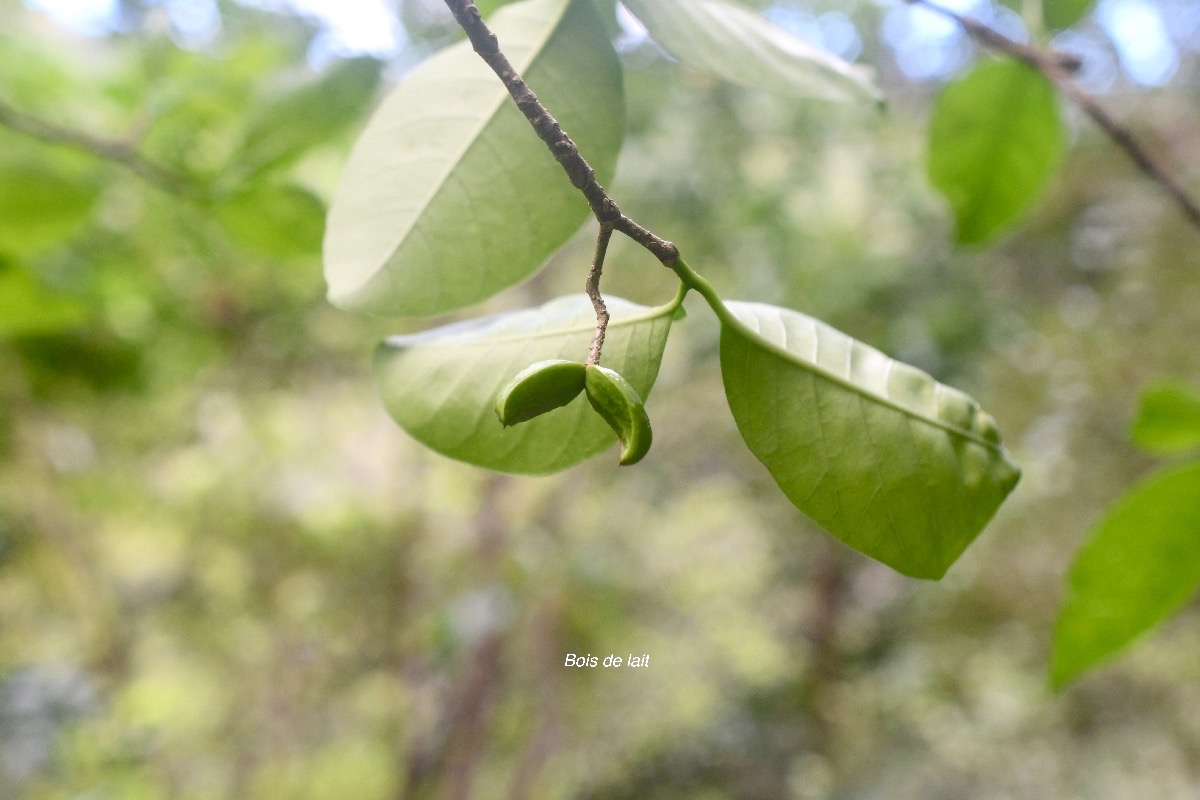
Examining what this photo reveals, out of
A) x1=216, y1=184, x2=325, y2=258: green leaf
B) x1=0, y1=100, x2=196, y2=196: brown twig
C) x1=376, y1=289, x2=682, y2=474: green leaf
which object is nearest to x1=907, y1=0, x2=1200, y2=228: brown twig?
x1=376, y1=289, x2=682, y2=474: green leaf

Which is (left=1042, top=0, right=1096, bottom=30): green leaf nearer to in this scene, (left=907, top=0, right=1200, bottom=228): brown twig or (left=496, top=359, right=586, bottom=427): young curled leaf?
(left=907, top=0, right=1200, bottom=228): brown twig

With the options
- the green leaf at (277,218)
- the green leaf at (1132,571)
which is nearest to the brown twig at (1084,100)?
the green leaf at (1132,571)

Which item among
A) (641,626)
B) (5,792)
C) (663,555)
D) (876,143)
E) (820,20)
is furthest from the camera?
(663,555)

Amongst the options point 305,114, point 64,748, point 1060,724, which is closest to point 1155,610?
point 305,114

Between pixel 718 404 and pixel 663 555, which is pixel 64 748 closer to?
pixel 663 555

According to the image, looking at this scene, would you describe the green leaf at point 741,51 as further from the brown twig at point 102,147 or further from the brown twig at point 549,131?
the brown twig at point 102,147

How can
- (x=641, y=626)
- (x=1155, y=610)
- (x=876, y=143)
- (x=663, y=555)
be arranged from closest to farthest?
(x=1155, y=610), (x=876, y=143), (x=641, y=626), (x=663, y=555)
